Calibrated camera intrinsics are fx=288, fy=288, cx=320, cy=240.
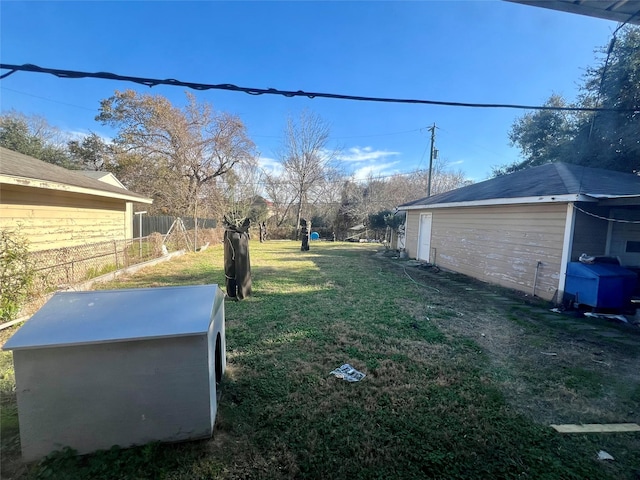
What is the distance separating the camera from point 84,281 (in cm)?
586

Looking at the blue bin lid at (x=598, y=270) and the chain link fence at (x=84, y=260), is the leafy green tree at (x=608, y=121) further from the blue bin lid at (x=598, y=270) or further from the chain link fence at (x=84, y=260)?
the chain link fence at (x=84, y=260)

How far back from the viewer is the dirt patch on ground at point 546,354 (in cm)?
247

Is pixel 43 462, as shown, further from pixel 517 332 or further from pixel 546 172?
pixel 546 172

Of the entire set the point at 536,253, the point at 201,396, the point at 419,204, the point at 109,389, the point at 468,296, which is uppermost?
the point at 419,204

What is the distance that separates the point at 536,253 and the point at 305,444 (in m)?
6.57

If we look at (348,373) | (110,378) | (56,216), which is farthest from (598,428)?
(56,216)

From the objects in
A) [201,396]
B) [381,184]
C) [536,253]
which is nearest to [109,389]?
[201,396]

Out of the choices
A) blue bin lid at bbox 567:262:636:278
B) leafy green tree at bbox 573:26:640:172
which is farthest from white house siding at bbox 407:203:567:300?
leafy green tree at bbox 573:26:640:172

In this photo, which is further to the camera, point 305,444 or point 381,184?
point 381,184

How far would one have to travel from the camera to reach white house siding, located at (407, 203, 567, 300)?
5.95m

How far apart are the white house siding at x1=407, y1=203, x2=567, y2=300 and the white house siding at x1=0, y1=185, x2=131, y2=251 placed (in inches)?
392

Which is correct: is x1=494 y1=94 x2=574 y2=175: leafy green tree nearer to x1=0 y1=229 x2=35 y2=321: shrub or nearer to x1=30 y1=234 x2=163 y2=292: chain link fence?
x1=30 y1=234 x2=163 y2=292: chain link fence

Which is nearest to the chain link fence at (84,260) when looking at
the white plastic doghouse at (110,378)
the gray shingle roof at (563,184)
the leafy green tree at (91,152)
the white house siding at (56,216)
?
the white house siding at (56,216)

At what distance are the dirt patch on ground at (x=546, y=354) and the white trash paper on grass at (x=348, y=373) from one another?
51.6 inches
